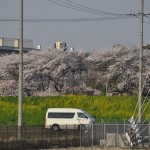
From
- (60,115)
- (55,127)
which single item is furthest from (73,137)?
(60,115)

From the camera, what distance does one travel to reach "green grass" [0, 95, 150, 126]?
214 feet

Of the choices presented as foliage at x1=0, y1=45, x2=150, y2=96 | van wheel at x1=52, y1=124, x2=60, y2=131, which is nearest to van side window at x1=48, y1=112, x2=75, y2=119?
van wheel at x1=52, y1=124, x2=60, y2=131

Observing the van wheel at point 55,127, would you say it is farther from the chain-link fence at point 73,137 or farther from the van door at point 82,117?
the chain-link fence at point 73,137

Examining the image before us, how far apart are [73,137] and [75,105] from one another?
30.1 m

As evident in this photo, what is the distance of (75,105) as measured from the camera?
71.9 metres

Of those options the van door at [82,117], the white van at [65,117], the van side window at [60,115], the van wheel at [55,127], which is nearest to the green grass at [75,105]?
the van side window at [60,115]

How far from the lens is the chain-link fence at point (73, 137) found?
38728 mm

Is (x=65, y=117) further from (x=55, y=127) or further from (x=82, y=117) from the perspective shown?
(x=55, y=127)

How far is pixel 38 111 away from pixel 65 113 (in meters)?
13.1

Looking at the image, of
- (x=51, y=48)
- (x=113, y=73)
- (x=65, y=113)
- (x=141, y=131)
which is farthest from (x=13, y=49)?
(x=141, y=131)

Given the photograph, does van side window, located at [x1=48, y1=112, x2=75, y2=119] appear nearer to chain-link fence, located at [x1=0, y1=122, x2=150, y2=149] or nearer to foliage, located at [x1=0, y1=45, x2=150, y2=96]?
chain-link fence, located at [x1=0, y1=122, x2=150, y2=149]

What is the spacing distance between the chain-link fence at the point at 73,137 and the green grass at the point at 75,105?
64.6ft

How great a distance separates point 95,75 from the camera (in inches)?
3438

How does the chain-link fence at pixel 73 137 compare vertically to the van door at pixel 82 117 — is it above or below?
below
